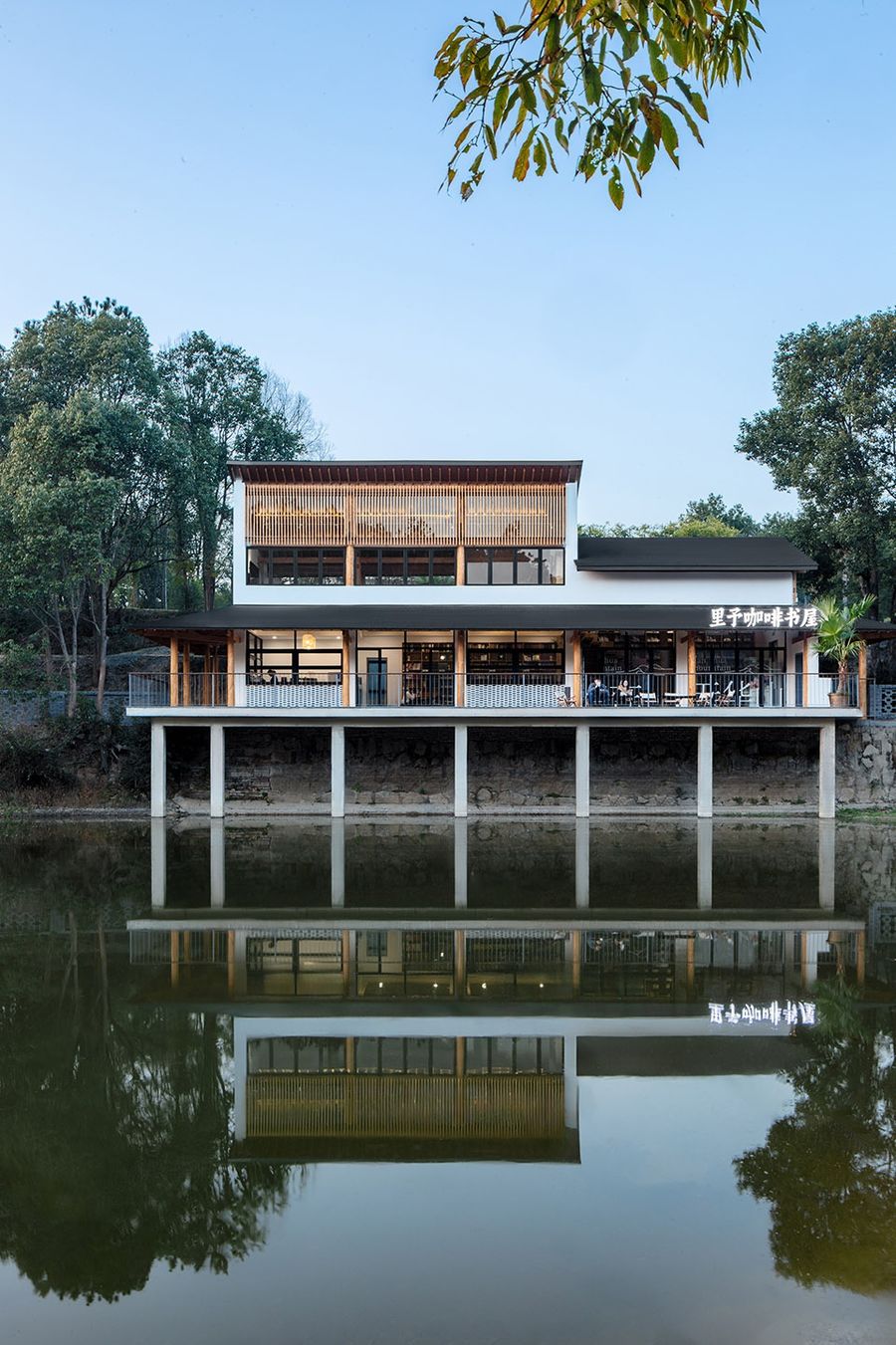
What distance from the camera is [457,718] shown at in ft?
71.6

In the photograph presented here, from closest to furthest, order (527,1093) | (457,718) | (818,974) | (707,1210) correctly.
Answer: (707,1210), (527,1093), (818,974), (457,718)

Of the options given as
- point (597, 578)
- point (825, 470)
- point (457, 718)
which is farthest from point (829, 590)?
point (457, 718)

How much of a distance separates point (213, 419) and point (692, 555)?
20385 millimetres

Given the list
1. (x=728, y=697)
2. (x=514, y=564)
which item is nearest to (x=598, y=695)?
(x=728, y=697)

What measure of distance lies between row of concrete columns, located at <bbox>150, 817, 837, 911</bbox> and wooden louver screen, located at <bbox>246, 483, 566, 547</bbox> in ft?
22.7

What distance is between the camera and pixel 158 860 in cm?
1678

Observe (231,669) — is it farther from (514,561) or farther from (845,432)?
(845,432)

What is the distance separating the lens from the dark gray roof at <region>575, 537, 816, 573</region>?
22641 millimetres

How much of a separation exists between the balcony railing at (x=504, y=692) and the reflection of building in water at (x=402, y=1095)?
46.7 ft

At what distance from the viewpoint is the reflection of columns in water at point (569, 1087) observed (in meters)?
6.20

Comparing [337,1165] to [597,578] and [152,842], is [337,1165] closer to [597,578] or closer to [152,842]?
[152,842]

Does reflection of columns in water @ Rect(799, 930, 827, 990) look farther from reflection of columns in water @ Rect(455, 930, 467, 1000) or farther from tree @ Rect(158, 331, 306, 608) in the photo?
tree @ Rect(158, 331, 306, 608)

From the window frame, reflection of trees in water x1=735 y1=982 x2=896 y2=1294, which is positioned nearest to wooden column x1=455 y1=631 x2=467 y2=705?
the window frame

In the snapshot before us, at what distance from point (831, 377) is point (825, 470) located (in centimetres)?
337
